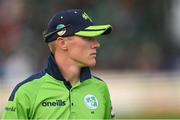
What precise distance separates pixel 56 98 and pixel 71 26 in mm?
528

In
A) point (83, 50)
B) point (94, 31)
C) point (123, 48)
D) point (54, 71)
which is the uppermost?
point (123, 48)

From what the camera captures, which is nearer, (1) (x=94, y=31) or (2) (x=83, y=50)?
(1) (x=94, y=31)

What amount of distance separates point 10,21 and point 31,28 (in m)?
0.54

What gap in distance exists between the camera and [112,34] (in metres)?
19.2

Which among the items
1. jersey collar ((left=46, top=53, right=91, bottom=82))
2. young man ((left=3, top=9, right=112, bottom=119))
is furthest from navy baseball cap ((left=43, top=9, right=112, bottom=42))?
jersey collar ((left=46, top=53, right=91, bottom=82))

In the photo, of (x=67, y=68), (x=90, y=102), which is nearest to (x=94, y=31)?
(x=67, y=68)

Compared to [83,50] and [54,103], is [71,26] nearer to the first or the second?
[83,50]

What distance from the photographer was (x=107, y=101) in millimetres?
5906

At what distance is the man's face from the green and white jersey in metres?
0.13

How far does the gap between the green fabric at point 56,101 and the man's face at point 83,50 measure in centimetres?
18

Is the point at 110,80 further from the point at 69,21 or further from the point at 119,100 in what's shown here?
the point at 69,21

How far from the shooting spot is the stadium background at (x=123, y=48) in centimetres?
1719

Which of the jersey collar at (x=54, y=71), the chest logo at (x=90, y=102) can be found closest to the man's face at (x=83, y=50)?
the jersey collar at (x=54, y=71)

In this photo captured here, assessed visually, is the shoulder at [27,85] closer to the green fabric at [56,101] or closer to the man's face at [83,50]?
the green fabric at [56,101]
